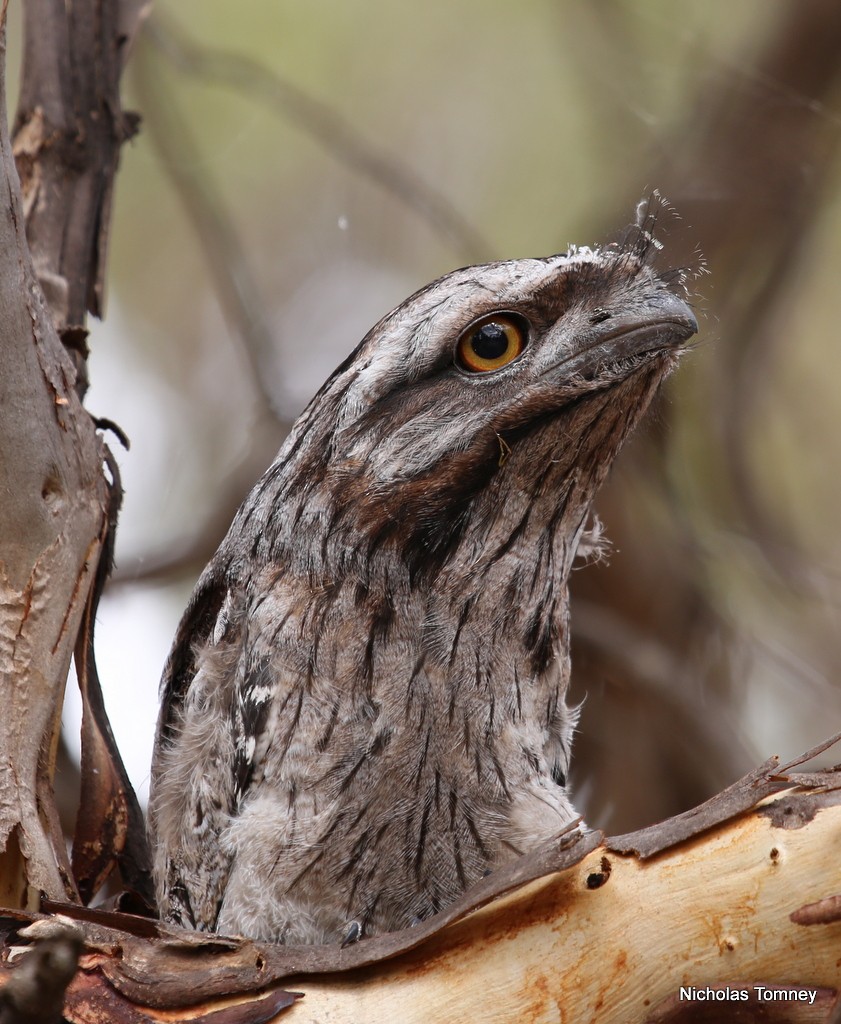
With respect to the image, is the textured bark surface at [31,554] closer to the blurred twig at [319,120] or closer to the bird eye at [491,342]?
the bird eye at [491,342]

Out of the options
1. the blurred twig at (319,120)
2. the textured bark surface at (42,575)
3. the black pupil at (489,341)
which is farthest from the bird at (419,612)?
the blurred twig at (319,120)

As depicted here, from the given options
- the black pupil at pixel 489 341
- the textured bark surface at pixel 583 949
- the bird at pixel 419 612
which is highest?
the black pupil at pixel 489 341

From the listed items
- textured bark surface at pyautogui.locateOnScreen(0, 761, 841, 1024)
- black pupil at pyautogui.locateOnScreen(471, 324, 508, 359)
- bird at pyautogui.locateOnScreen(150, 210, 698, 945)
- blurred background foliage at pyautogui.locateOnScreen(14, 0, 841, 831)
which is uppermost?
blurred background foliage at pyautogui.locateOnScreen(14, 0, 841, 831)

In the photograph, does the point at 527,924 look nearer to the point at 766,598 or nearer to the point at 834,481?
the point at 766,598

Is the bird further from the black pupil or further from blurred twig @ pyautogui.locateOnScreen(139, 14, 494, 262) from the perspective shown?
blurred twig @ pyautogui.locateOnScreen(139, 14, 494, 262)

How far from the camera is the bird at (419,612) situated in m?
2.30

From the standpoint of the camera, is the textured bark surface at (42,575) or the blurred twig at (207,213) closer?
the textured bark surface at (42,575)

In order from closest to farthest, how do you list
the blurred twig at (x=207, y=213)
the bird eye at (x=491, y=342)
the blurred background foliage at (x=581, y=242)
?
1. the bird eye at (x=491, y=342)
2. the blurred background foliage at (x=581, y=242)
3. the blurred twig at (x=207, y=213)

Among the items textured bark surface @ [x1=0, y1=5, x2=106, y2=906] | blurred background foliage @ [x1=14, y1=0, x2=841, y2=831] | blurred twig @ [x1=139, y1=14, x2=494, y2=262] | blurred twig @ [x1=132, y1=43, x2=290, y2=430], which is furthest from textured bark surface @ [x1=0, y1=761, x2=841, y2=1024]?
blurred twig @ [x1=132, y1=43, x2=290, y2=430]

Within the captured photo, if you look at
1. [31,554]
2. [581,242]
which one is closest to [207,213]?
[581,242]

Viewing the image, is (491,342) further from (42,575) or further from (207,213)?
(207,213)

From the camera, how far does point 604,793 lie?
172 inches

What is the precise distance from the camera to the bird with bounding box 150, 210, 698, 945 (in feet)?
7.55

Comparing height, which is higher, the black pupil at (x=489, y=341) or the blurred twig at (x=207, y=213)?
the blurred twig at (x=207, y=213)
